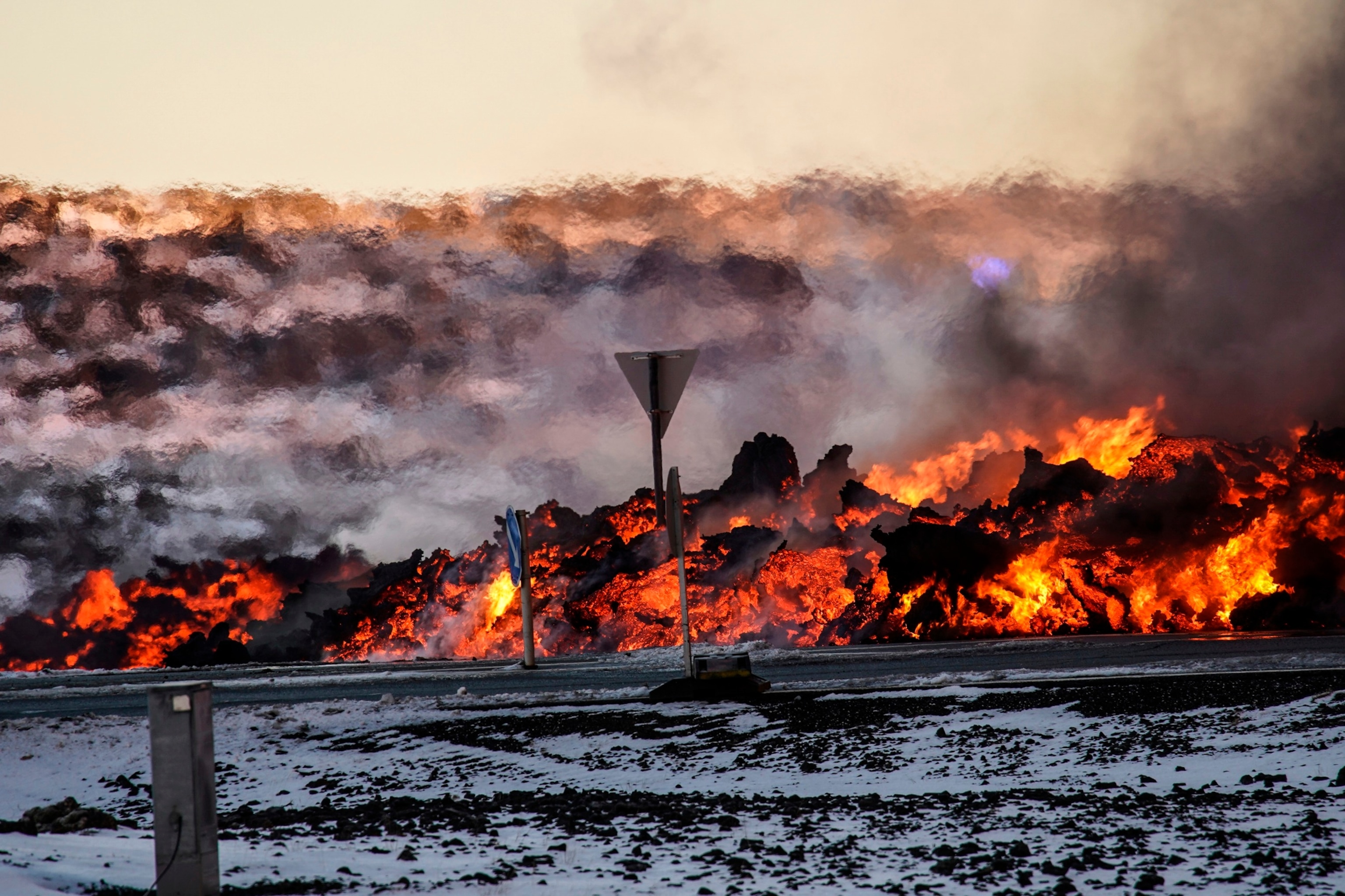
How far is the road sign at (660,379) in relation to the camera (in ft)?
41.7

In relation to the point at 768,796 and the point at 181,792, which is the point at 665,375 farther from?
the point at 181,792

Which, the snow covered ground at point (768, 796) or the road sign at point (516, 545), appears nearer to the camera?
the snow covered ground at point (768, 796)

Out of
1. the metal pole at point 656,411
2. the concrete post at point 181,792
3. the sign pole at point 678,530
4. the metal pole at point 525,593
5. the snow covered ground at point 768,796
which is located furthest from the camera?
the metal pole at point 525,593

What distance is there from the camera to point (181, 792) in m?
4.89

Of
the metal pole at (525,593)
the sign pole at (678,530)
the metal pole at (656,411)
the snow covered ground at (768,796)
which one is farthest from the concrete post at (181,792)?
the metal pole at (525,593)

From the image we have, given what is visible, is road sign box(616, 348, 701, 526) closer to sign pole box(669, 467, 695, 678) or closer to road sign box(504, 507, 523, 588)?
sign pole box(669, 467, 695, 678)

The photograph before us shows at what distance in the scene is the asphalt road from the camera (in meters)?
17.3

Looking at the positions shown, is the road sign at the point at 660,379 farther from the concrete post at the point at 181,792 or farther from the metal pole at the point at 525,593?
the metal pole at the point at 525,593

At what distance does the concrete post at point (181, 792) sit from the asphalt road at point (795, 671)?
12223 mm

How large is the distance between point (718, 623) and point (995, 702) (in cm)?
4305

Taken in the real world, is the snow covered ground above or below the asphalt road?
above

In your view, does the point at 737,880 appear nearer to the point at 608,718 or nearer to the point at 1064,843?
the point at 1064,843

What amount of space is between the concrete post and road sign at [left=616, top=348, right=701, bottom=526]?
8.08m

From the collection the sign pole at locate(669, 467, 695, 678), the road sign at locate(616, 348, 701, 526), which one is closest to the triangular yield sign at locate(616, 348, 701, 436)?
the road sign at locate(616, 348, 701, 526)
